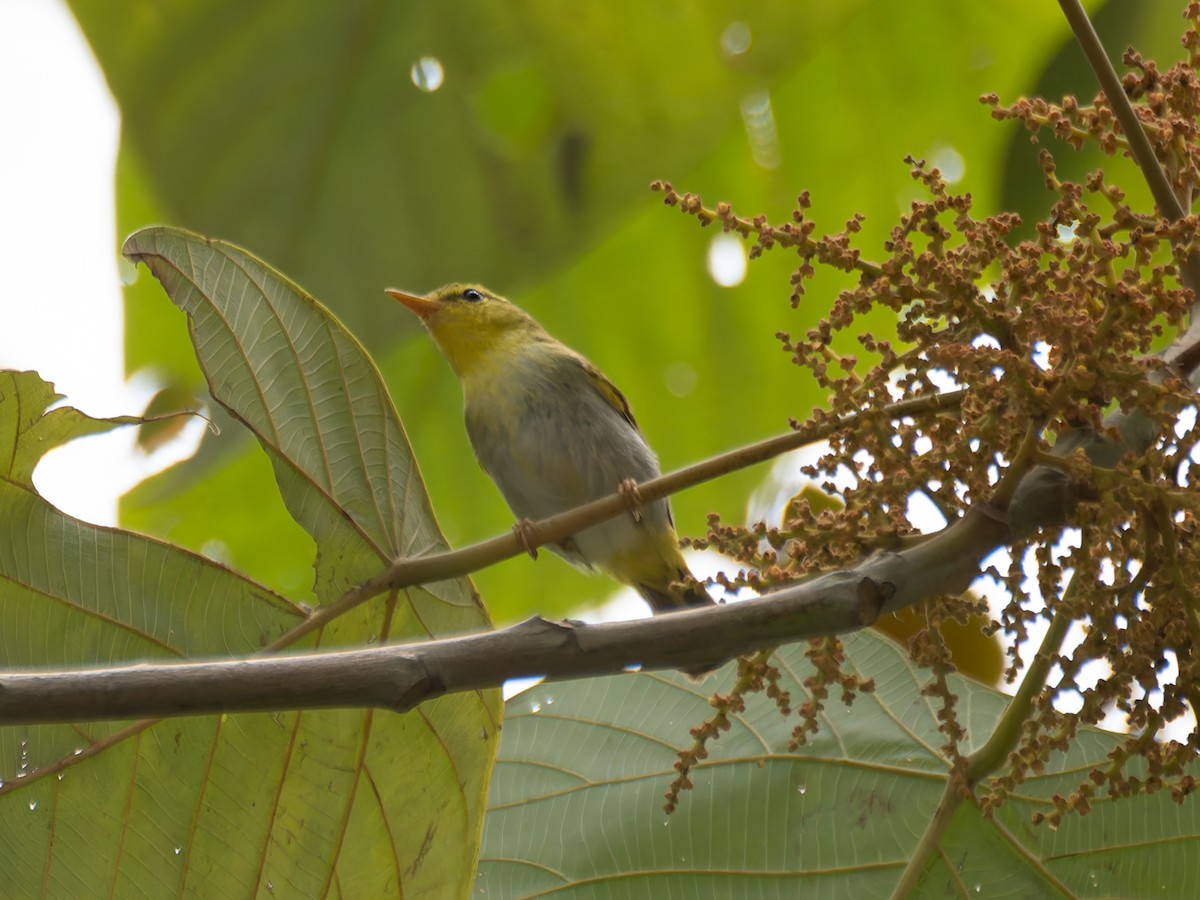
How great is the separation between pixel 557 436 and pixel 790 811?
1999 mm

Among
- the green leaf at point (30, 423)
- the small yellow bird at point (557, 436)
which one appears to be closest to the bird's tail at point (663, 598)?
the small yellow bird at point (557, 436)

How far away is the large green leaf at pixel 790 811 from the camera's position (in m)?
2.03

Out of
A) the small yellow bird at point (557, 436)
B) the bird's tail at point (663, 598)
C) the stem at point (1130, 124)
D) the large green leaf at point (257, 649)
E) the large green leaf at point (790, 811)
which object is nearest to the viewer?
the stem at point (1130, 124)

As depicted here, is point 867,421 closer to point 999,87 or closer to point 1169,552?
point 1169,552

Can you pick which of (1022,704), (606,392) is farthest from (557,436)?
(1022,704)

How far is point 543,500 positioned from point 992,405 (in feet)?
8.37

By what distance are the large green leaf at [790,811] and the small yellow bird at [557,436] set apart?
1490 mm

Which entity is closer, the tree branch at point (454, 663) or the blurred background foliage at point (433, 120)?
the tree branch at point (454, 663)

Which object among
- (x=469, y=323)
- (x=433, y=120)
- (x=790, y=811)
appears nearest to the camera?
(x=790, y=811)

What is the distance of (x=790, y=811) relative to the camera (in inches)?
86.0

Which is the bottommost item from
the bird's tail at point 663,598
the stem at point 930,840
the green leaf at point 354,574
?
the stem at point 930,840

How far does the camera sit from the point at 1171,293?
1560 mm

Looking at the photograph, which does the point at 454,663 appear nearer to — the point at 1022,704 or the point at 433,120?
the point at 1022,704

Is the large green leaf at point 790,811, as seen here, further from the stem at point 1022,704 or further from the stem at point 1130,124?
the stem at point 1130,124
